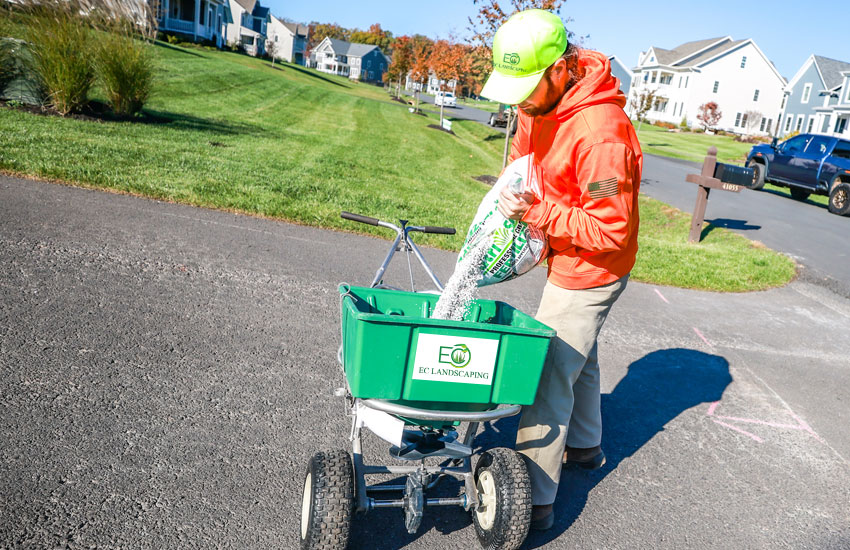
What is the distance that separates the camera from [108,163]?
29.5ft

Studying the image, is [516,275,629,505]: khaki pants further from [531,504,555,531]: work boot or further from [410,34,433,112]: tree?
[410,34,433,112]: tree

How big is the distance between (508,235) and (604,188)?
435mm

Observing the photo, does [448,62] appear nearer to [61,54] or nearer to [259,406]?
[61,54]

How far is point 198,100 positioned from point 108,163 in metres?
12.5

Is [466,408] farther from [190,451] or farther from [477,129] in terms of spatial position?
[477,129]

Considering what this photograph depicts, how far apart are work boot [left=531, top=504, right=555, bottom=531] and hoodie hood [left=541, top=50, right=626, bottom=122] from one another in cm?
180

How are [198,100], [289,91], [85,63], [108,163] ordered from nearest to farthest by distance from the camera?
[108,163] → [85,63] → [198,100] → [289,91]

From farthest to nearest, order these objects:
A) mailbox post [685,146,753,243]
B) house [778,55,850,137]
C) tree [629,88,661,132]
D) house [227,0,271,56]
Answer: house [227,0,271,56], house [778,55,850,137], tree [629,88,661,132], mailbox post [685,146,753,243]

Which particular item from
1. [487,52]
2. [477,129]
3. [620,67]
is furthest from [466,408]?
[620,67]

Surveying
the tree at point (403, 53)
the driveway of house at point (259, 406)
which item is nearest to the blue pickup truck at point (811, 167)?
the driveway of house at point (259, 406)

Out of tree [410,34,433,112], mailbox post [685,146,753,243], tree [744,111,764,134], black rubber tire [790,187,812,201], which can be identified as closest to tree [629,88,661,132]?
tree [410,34,433,112]

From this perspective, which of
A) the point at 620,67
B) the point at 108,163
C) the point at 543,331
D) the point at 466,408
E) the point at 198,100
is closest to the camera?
the point at 543,331

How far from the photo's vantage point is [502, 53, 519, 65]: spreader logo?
261 centimetres

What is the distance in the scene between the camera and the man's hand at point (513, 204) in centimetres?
260
